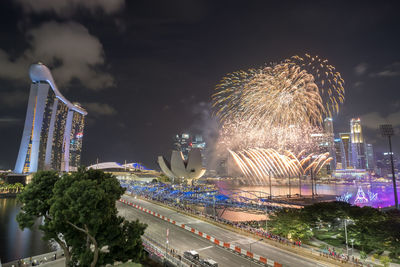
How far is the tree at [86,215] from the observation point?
534 inches

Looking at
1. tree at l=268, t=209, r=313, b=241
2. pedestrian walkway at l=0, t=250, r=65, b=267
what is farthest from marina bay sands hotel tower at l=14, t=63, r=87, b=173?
tree at l=268, t=209, r=313, b=241

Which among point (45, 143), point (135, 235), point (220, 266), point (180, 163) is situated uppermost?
point (45, 143)

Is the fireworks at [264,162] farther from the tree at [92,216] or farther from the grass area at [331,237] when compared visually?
the tree at [92,216]

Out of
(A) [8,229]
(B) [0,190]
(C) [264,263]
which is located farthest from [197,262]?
(B) [0,190]

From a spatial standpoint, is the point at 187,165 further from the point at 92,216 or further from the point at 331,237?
the point at 92,216

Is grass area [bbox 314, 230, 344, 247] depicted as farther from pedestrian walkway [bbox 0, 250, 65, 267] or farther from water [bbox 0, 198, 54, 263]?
water [bbox 0, 198, 54, 263]

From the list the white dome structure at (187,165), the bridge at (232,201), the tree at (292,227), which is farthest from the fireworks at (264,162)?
the tree at (292,227)

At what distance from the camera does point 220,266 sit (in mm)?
19406

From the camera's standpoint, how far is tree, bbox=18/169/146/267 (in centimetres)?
1355

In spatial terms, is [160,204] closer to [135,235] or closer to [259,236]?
[259,236]

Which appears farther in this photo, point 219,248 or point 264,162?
point 264,162

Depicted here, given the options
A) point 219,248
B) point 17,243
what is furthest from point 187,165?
point 219,248

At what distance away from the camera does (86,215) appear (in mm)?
13578

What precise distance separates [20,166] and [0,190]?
70.8 ft
